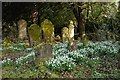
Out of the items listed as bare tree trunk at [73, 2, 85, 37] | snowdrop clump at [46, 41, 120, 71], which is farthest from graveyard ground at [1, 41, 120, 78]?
bare tree trunk at [73, 2, 85, 37]

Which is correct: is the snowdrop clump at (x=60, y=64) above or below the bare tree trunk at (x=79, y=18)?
below

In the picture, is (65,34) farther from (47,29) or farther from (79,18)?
(79,18)

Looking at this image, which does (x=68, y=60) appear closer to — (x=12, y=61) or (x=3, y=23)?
(x=12, y=61)

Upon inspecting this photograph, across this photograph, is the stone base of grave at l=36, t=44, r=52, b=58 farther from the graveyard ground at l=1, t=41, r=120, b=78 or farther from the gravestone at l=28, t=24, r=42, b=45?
the gravestone at l=28, t=24, r=42, b=45

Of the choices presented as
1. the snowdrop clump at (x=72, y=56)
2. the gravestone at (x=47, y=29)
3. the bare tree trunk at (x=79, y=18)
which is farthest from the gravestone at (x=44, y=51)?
the bare tree trunk at (x=79, y=18)

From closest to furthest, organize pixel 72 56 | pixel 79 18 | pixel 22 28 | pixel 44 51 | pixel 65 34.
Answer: pixel 44 51, pixel 72 56, pixel 65 34, pixel 22 28, pixel 79 18

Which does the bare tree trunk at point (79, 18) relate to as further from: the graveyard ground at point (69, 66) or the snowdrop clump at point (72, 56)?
the graveyard ground at point (69, 66)

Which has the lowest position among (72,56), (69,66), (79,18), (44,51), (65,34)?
(69,66)

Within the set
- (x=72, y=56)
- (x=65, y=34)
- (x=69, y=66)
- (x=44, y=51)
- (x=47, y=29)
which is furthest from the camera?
(x=65, y=34)

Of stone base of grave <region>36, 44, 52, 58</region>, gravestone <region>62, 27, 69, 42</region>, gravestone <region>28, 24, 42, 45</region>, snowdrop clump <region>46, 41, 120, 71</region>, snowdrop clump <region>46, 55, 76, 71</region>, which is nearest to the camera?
snowdrop clump <region>46, 55, 76, 71</region>

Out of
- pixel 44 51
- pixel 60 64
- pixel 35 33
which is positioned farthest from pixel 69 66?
pixel 35 33

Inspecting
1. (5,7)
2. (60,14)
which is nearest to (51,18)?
(60,14)

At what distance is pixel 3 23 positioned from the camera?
20812mm

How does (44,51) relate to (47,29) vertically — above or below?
below
